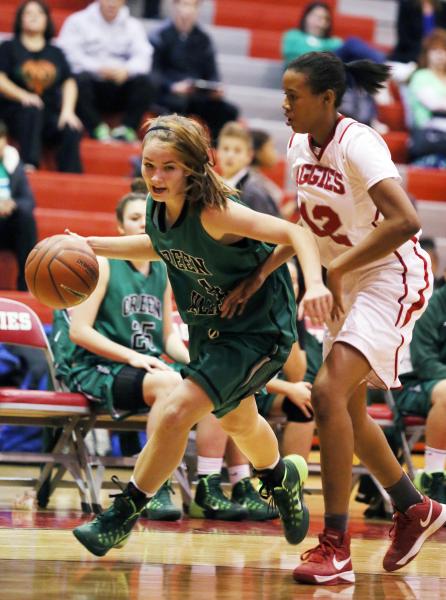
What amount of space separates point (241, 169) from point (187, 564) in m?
3.39

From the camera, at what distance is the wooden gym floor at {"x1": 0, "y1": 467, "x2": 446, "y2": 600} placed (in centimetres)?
337

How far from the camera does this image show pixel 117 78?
9.13 meters

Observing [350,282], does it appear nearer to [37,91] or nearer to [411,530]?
[411,530]

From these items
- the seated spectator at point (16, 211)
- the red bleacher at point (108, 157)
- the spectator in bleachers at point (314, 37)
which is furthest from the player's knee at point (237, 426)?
the spectator in bleachers at point (314, 37)

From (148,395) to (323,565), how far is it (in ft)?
5.68

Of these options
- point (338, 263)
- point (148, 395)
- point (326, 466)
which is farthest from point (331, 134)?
point (148, 395)

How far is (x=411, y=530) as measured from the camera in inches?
160

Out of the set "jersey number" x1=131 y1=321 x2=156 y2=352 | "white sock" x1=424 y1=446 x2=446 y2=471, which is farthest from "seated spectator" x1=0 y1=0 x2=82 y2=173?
"white sock" x1=424 y1=446 x2=446 y2=471

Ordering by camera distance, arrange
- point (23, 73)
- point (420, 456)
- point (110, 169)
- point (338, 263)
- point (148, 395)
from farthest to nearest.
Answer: point (110, 169)
point (23, 73)
point (420, 456)
point (148, 395)
point (338, 263)

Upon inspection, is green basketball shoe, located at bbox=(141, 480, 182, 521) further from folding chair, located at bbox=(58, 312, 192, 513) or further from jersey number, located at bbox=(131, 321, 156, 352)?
jersey number, located at bbox=(131, 321, 156, 352)

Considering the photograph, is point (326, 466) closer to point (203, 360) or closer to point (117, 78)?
point (203, 360)

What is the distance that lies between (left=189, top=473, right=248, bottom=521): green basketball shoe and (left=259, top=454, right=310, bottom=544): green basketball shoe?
39.3 inches

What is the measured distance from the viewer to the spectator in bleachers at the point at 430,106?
32.3 ft

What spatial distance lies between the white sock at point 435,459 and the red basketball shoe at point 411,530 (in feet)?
4.26
